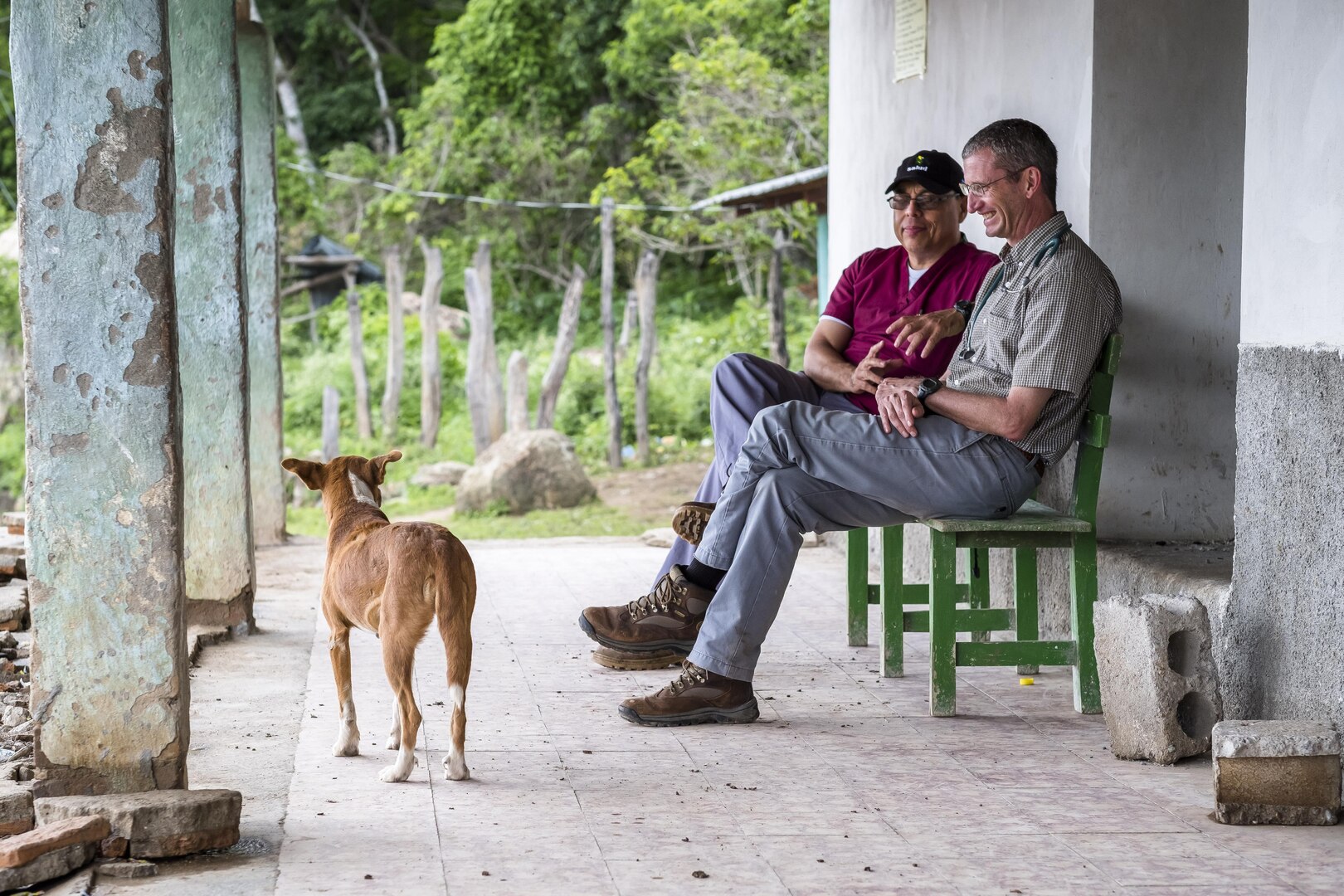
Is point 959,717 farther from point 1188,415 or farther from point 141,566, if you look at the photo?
point 141,566

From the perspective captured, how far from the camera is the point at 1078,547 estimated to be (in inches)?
174

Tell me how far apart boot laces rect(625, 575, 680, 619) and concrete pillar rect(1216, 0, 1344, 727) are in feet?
5.77

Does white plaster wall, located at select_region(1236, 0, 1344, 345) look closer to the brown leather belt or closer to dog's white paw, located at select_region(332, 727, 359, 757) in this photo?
the brown leather belt

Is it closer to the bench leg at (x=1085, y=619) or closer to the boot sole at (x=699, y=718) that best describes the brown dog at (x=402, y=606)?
the boot sole at (x=699, y=718)

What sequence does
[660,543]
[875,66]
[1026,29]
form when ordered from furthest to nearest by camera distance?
1. [660,543]
2. [875,66]
3. [1026,29]

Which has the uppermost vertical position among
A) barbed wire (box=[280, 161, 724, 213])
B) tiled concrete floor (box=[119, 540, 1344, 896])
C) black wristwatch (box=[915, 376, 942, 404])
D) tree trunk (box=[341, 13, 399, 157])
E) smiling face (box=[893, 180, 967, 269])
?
tree trunk (box=[341, 13, 399, 157])

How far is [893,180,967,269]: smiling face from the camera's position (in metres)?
5.01

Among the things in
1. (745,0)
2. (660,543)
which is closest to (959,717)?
(660,543)

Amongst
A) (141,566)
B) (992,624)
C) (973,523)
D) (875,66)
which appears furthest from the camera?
(875,66)

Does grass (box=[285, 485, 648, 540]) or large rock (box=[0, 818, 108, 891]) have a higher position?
large rock (box=[0, 818, 108, 891])

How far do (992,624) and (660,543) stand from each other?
3866mm

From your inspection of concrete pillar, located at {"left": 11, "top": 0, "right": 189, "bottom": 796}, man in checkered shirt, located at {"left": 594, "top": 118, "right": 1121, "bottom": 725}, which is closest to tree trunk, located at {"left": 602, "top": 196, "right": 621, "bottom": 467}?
man in checkered shirt, located at {"left": 594, "top": 118, "right": 1121, "bottom": 725}

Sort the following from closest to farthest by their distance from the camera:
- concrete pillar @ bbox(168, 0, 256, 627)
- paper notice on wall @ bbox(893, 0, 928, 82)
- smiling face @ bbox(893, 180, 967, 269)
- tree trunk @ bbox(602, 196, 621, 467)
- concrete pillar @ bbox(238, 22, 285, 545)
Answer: smiling face @ bbox(893, 180, 967, 269)
concrete pillar @ bbox(168, 0, 256, 627)
paper notice on wall @ bbox(893, 0, 928, 82)
concrete pillar @ bbox(238, 22, 285, 545)
tree trunk @ bbox(602, 196, 621, 467)

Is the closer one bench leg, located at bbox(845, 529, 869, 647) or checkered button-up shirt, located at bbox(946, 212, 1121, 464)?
checkered button-up shirt, located at bbox(946, 212, 1121, 464)
